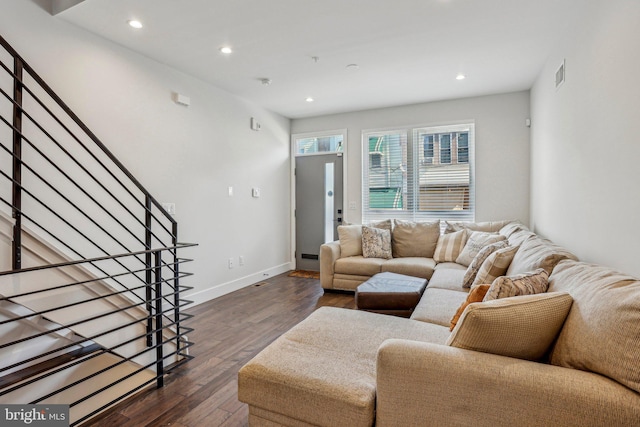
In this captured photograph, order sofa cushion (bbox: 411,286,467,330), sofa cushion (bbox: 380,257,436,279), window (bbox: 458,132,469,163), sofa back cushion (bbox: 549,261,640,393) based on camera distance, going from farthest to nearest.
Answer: window (bbox: 458,132,469,163) → sofa cushion (bbox: 380,257,436,279) → sofa cushion (bbox: 411,286,467,330) → sofa back cushion (bbox: 549,261,640,393)

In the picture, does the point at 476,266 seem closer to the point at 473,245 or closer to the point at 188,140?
the point at 473,245

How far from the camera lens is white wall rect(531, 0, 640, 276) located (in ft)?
5.19

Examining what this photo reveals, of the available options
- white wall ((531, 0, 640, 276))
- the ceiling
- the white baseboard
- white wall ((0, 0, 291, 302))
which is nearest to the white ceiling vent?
white wall ((531, 0, 640, 276))

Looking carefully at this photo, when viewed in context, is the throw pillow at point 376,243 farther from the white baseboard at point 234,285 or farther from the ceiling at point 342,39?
the ceiling at point 342,39

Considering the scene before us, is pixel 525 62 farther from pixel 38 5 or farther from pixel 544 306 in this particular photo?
pixel 38 5

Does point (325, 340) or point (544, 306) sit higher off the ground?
point (544, 306)

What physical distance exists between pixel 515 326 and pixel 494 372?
0.60 ft

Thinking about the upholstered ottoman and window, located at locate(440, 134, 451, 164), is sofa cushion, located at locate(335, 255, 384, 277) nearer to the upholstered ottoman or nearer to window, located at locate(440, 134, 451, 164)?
the upholstered ottoman

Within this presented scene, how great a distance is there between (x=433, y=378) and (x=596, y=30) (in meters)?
2.30

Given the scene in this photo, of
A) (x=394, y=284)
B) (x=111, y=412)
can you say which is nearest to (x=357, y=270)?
(x=394, y=284)

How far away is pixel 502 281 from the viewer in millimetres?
1532

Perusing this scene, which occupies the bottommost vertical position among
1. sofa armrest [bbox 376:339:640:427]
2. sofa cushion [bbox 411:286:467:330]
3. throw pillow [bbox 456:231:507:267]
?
sofa cushion [bbox 411:286:467:330]

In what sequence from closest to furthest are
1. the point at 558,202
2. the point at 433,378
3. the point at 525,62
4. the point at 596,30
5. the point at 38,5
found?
the point at 433,378, the point at 596,30, the point at 38,5, the point at 558,202, the point at 525,62

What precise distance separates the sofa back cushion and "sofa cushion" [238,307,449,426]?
0.60 meters
